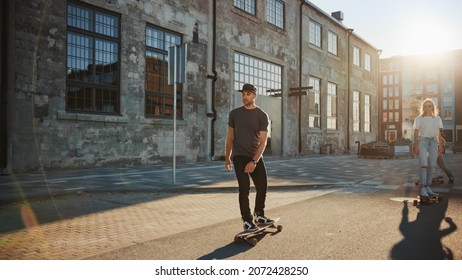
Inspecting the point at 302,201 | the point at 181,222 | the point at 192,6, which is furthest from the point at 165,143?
the point at 181,222

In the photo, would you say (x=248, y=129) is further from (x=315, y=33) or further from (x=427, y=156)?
(x=315, y=33)

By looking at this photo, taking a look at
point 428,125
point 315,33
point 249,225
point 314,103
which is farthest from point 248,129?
point 315,33

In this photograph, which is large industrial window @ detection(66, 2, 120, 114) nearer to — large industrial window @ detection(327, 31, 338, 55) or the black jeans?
the black jeans

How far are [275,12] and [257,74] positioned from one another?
380cm

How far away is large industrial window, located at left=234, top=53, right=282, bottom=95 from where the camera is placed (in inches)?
688

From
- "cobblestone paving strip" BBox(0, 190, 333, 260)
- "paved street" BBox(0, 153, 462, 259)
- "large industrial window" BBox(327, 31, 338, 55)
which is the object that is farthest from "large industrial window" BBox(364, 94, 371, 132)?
"cobblestone paving strip" BBox(0, 190, 333, 260)

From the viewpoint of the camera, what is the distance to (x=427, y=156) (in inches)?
260

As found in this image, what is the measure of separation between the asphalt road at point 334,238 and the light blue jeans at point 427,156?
2.45 ft

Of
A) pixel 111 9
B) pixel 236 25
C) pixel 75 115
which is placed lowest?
pixel 75 115

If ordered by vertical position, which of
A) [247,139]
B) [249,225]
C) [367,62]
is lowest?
[249,225]

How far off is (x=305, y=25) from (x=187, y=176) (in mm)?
15514

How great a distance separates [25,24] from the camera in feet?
32.1
